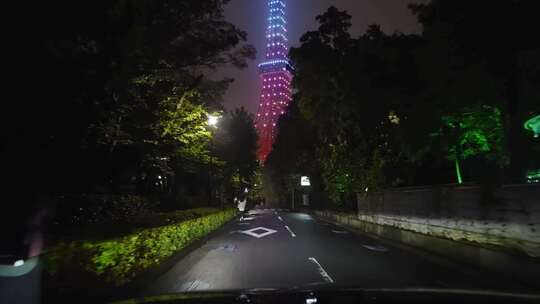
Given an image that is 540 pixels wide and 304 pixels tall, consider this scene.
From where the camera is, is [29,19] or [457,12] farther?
[457,12]

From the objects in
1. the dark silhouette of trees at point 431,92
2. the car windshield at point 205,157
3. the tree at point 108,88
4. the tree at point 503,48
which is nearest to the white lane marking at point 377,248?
the car windshield at point 205,157

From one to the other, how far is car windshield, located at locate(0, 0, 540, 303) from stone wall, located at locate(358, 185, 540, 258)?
0.23ft

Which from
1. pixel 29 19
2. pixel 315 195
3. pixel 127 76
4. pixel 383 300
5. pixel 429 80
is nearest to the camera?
pixel 383 300

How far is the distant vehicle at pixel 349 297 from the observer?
4441mm

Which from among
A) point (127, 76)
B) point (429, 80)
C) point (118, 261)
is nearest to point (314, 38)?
point (429, 80)

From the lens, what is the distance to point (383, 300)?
4.43 m

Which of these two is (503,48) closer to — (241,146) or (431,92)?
(431,92)

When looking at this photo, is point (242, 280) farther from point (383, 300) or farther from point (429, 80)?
point (429, 80)

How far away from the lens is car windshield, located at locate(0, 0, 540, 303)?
9.67 m

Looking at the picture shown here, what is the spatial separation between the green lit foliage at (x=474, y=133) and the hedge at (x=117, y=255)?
45.5 ft

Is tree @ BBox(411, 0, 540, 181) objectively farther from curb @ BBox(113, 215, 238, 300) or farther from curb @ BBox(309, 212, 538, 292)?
curb @ BBox(113, 215, 238, 300)

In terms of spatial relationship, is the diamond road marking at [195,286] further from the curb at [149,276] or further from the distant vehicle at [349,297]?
the distant vehicle at [349,297]

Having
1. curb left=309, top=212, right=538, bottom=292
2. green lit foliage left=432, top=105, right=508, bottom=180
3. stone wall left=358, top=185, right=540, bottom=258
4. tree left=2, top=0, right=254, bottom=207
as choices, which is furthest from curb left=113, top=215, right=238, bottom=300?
green lit foliage left=432, top=105, right=508, bottom=180

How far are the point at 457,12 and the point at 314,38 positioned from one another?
2318 cm
